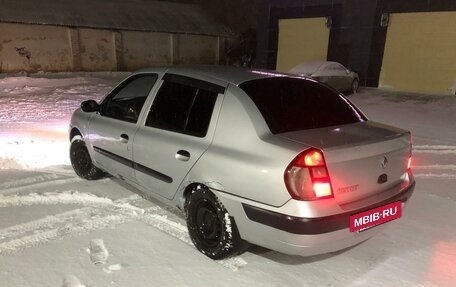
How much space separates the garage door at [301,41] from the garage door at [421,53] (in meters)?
3.33

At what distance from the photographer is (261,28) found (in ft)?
71.2

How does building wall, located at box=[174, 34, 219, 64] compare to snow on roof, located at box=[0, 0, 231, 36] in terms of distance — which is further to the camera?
building wall, located at box=[174, 34, 219, 64]

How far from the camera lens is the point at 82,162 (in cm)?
498

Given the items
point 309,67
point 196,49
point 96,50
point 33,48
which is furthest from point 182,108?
point 196,49

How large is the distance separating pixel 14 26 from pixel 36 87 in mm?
6633

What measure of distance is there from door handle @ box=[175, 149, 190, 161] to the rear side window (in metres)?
0.17

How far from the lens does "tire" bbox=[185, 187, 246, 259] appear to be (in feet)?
9.86

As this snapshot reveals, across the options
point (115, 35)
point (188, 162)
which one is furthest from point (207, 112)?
point (115, 35)

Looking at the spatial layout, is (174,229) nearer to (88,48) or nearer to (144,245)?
(144,245)

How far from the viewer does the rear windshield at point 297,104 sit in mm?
3055

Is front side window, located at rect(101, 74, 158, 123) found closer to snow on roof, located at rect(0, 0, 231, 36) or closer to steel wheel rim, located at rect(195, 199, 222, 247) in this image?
steel wheel rim, located at rect(195, 199, 222, 247)

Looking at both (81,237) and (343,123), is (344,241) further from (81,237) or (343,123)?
(81,237)

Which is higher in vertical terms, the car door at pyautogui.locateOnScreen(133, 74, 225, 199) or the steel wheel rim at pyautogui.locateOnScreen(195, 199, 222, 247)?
the car door at pyautogui.locateOnScreen(133, 74, 225, 199)

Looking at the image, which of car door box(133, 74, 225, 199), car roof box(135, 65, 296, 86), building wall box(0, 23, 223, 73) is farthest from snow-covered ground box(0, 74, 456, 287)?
building wall box(0, 23, 223, 73)
